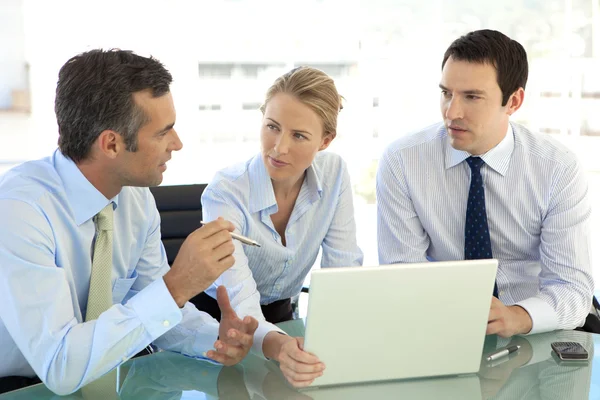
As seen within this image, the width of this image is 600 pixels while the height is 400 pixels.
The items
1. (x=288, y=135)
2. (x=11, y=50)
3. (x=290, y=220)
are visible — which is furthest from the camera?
(x=11, y=50)

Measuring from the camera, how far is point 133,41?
14.8ft

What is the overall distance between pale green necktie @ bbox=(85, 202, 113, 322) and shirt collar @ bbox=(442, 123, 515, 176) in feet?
3.84

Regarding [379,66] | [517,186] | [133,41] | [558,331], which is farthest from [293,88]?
[379,66]

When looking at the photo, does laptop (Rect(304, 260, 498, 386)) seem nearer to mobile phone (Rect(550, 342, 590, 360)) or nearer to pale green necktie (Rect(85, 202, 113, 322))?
mobile phone (Rect(550, 342, 590, 360))

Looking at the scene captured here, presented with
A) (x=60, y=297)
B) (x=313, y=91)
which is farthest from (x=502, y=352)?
(x=60, y=297)

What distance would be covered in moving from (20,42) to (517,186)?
3.20 m

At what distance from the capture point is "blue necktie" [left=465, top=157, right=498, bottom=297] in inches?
90.4

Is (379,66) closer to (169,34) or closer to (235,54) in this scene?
(235,54)

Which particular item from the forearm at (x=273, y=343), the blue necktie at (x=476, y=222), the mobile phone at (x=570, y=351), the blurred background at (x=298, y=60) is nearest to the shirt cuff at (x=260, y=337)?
the forearm at (x=273, y=343)

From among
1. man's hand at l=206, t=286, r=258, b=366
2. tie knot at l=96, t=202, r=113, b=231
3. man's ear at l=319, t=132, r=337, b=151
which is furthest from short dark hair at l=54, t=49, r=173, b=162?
man's ear at l=319, t=132, r=337, b=151

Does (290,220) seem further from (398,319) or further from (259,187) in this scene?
(398,319)

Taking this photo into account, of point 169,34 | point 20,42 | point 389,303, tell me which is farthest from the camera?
point 169,34

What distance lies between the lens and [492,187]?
2.34m

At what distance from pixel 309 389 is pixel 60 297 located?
0.55 meters
